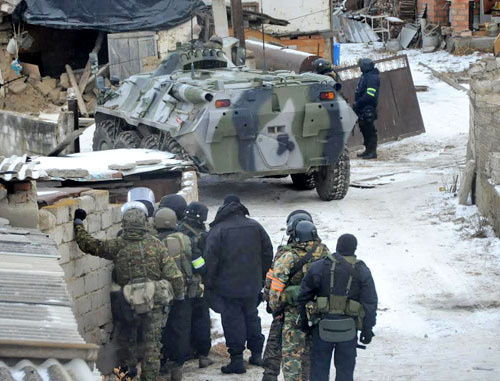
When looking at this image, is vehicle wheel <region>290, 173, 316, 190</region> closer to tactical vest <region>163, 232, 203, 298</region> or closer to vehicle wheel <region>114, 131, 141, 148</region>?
vehicle wheel <region>114, 131, 141, 148</region>

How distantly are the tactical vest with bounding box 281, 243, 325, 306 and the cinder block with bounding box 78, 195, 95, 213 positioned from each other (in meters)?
2.00

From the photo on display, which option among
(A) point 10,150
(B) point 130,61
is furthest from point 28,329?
(B) point 130,61

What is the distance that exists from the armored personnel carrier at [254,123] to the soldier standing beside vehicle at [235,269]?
511cm

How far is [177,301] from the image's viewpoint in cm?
842

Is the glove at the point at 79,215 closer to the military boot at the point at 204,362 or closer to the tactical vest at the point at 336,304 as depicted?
the military boot at the point at 204,362

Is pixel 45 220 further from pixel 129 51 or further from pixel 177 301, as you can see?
pixel 129 51

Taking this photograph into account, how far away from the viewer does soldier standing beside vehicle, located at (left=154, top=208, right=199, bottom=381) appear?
841cm

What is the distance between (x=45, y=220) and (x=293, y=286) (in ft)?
6.10

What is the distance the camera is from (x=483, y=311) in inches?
382

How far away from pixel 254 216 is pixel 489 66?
12.8ft

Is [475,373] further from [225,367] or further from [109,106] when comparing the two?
[109,106]

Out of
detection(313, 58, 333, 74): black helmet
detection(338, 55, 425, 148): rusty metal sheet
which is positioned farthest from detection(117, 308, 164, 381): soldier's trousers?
detection(338, 55, 425, 148): rusty metal sheet

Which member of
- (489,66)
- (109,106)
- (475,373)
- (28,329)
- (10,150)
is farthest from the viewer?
(10,150)

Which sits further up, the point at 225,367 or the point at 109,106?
the point at 109,106
